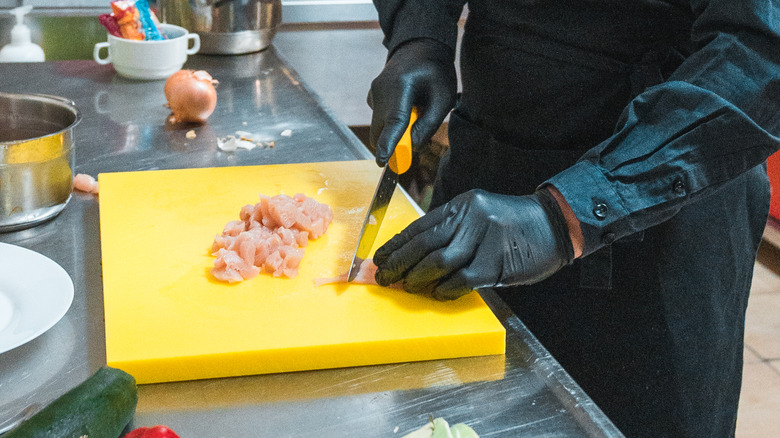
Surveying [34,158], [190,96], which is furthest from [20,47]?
[34,158]

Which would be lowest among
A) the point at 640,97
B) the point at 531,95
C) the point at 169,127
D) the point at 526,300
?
the point at 526,300

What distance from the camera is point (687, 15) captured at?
50.1 inches

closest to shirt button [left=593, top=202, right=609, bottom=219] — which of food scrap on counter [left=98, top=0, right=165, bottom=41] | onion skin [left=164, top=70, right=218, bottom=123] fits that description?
onion skin [left=164, top=70, right=218, bottom=123]

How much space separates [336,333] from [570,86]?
0.68 meters

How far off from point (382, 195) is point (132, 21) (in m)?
0.99

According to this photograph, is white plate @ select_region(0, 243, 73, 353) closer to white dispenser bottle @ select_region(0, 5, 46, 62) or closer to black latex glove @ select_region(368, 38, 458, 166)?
black latex glove @ select_region(368, 38, 458, 166)

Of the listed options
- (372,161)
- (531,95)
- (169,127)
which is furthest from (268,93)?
(531,95)

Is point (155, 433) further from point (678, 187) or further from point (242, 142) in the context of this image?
point (242, 142)

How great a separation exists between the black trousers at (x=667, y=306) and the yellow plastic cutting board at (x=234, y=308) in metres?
0.36

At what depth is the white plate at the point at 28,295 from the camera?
34.0 inches

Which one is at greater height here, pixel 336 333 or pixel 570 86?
pixel 570 86

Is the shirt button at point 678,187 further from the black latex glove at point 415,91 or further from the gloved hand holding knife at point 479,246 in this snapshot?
the black latex glove at point 415,91

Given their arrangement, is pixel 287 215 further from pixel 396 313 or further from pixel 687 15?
pixel 687 15

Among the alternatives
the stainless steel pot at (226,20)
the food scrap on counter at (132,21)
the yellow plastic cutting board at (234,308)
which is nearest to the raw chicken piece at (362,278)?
the yellow plastic cutting board at (234,308)
